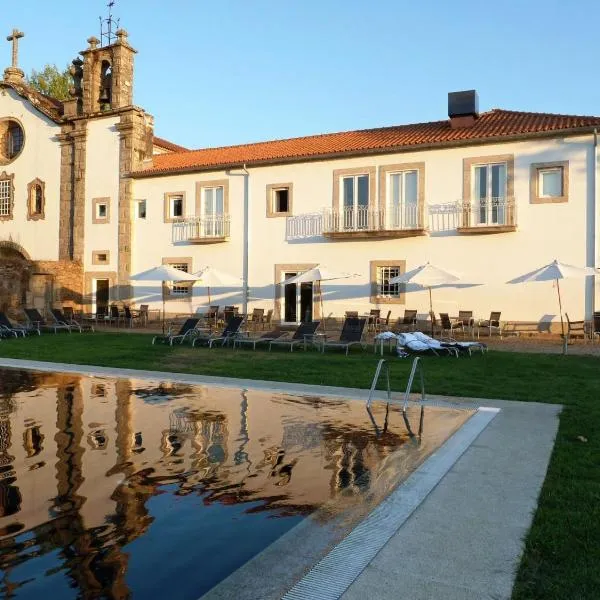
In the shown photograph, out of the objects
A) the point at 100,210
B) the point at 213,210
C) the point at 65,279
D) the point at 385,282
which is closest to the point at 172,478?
the point at 385,282

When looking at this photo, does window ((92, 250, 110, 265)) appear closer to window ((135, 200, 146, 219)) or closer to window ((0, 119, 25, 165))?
window ((135, 200, 146, 219))

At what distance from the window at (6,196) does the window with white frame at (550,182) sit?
22.7m

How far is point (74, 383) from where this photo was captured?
402 inches

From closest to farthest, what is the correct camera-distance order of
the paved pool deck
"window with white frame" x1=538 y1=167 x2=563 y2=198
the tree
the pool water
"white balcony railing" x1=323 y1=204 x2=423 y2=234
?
the paved pool deck < the pool water < "window with white frame" x1=538 y1=167 x2=563 y2=198 < "white balcony railing" x1=323 y1=204 x2=423 y2=234 < the tree

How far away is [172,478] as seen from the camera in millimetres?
5125

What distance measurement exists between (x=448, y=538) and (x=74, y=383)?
8.01 meters

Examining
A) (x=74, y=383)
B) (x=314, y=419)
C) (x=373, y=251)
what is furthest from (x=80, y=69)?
(x=314, y=419)

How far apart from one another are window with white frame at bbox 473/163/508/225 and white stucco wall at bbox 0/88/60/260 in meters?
17.9

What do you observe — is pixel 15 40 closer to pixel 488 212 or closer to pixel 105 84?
pixel 105 84

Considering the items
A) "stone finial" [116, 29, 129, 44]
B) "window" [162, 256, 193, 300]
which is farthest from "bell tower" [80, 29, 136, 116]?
"window" [162, 256, 193, 300]

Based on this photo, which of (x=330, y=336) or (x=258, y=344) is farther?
(x=330, y=336)

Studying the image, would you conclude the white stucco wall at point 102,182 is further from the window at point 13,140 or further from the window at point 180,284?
the window at point 13,140

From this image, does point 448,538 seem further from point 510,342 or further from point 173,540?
point 510,342

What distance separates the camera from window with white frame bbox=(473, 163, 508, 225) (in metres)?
18.5
